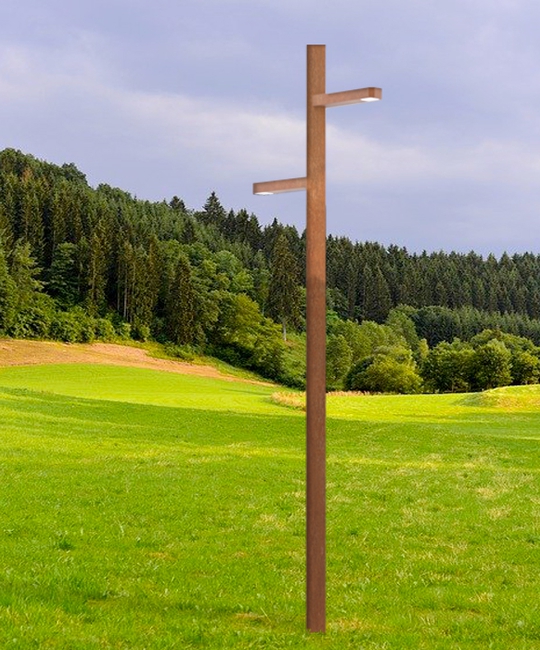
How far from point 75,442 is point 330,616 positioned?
24.8 metres

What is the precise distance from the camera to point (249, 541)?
15.5m

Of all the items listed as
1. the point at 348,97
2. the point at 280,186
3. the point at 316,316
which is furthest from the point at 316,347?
the point at 348,97

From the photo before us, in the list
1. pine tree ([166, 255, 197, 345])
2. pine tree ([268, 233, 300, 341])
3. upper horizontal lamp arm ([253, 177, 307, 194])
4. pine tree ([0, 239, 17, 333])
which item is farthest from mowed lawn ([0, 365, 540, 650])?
pine tree ([268, 233, 300, 341])

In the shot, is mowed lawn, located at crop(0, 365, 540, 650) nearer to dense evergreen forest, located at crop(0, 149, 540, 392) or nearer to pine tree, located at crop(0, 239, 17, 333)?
pine tree, located at crop(0, 239, 17, 333)

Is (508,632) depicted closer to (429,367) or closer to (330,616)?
(330,616)

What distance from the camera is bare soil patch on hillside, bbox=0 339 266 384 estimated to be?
92812mm

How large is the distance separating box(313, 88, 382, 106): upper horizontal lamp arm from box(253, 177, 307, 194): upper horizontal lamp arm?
948mm

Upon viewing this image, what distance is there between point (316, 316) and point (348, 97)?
8.53ft

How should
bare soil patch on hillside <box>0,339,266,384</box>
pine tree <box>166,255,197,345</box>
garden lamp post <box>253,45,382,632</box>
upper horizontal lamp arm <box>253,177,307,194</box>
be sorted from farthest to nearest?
pine tree <box>166,255,197,345</box> < bare soil patch on hillside <box>0,339,266,384</box> < upper horizontal lamp arm <box>253,177,307,194</box> < garden lamp post <box>253,45,382,632</box>

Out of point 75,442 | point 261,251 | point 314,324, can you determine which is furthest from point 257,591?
point 261,251

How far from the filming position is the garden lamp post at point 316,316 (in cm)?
950

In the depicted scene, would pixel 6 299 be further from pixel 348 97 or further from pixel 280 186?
pixel 348 97

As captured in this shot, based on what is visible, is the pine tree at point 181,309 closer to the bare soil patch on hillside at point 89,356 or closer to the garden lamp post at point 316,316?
the bare soil patch on hillside at point 89,356

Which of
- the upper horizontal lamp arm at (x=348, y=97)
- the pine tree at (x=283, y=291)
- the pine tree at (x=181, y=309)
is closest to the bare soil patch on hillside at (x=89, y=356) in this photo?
the pine tree at (x=181, y=309)
